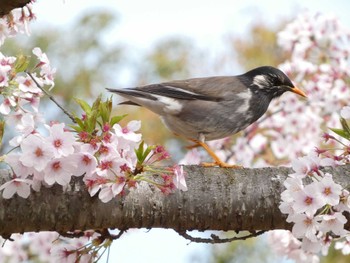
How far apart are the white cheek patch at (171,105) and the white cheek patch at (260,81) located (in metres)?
0.75

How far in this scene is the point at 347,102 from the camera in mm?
5824

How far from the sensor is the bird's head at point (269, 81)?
15.5 feet

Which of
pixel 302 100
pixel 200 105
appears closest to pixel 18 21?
pixel 200 105

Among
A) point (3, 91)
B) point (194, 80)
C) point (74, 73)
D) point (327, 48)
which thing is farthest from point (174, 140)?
point (3, 91)

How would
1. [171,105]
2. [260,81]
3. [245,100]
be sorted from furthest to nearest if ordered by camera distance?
[260,81] < [245,100] < [171,105]

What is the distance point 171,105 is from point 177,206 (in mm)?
1783

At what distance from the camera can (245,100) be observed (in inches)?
175

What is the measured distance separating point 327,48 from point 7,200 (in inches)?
169

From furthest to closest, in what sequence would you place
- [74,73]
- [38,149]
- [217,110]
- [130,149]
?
[74,73] → [217,110] → [130,149] → [38,149]

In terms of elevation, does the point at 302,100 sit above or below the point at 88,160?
below

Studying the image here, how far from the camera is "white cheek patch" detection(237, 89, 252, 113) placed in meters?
4.34

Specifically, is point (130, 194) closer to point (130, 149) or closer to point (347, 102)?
point (130, 149)

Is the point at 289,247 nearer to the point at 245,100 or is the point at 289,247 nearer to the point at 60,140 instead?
the point at 245,100

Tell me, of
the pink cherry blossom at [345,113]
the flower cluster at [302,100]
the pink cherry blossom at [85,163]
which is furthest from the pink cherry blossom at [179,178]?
the flower cluster at [302,100]
